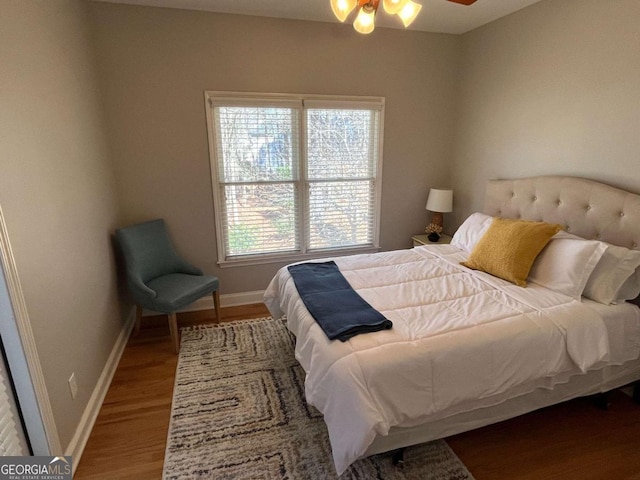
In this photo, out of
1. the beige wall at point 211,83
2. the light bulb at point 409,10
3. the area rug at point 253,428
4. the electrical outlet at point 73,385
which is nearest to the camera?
the light bulb at point 409,10

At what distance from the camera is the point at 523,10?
2.87 metres

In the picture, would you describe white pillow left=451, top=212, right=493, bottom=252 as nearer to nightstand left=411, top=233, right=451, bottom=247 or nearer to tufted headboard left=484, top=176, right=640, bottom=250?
tufted headboard left=484, top=176, right=640, bottom=250

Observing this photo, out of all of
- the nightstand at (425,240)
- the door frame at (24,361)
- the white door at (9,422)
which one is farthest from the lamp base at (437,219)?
the white door at (9,422)

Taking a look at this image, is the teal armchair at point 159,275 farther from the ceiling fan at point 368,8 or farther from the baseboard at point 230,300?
the ceiling fan at point 368,8

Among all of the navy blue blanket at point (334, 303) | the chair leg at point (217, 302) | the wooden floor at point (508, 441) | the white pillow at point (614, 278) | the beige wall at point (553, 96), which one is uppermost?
the beige wall at point (553, 96)

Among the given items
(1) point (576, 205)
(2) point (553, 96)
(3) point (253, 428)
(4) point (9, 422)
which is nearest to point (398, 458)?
(3) point (253, 428)

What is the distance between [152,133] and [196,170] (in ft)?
1.50

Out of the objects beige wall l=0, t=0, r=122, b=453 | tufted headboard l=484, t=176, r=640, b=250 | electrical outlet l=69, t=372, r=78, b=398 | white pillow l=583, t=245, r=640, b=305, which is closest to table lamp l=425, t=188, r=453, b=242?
tufted headboard l=484, t=176, r=640, b=250

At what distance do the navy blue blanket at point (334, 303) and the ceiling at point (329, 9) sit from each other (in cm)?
205

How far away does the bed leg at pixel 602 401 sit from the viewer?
2197 millimetres

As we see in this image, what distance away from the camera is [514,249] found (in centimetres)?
238

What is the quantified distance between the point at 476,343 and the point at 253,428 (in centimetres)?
134

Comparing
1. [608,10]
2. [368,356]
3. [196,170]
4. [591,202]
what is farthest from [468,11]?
[368,356]

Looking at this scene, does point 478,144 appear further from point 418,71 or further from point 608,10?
point 608,10
